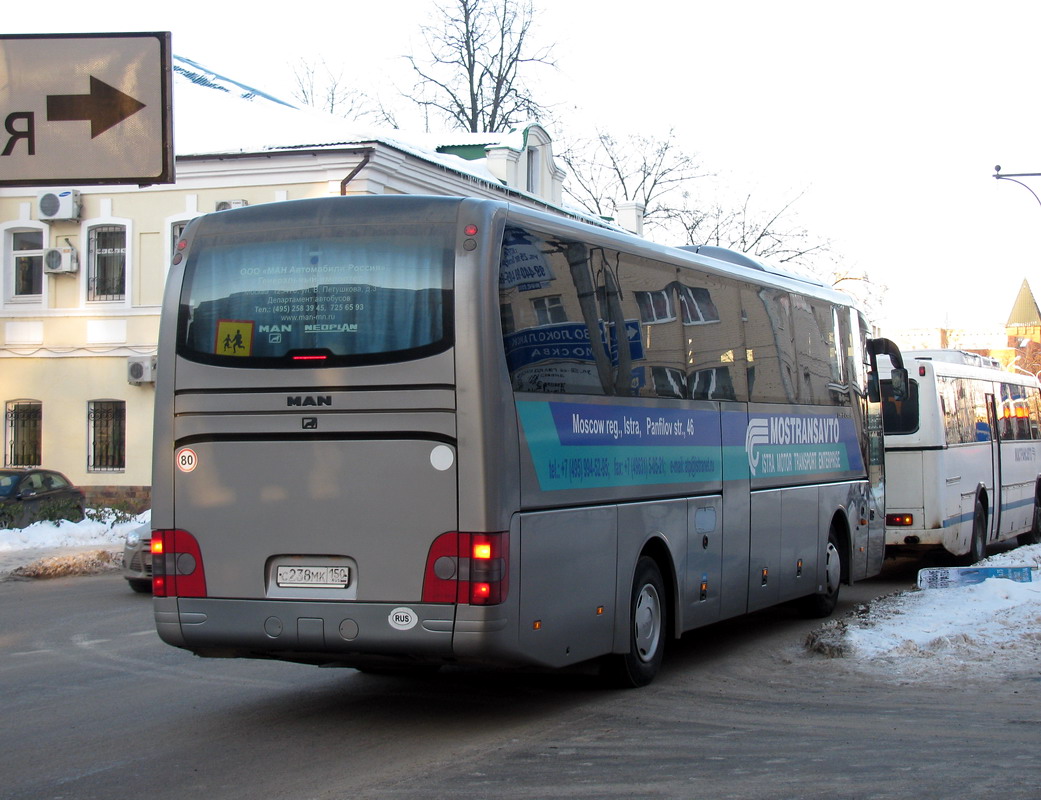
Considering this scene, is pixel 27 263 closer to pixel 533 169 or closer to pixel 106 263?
pixel 106 263

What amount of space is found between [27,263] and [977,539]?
22.3m

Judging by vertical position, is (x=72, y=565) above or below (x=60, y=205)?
below

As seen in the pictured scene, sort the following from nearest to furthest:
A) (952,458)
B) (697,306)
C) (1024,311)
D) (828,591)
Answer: (697,306) < (828,591) < (952,458) < (1024,311)

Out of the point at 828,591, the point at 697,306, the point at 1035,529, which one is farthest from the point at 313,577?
the point at 1035,529

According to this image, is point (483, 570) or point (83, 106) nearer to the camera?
point (83, 106)

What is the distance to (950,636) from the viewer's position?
417 inches

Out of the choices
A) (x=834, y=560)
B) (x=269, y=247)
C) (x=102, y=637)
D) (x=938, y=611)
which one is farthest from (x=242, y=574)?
(x=834, y=560)

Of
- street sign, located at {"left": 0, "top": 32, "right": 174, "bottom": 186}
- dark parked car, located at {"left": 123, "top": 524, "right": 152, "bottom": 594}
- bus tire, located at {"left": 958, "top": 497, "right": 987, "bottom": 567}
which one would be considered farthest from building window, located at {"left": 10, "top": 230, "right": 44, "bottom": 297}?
street sign, located at {"left": 0, "top": 32, "right": 174, "bottom": 186}

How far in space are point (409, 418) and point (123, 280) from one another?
2447cm

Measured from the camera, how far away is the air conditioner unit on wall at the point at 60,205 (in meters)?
30.0

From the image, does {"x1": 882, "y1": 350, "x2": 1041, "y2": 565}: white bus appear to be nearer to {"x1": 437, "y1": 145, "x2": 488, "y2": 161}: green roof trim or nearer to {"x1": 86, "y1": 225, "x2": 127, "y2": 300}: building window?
{"x1": 86, "y1": 225, "x2": 127, "y2": 300}: building window

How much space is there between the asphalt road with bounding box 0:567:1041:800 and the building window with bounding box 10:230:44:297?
21318 mm

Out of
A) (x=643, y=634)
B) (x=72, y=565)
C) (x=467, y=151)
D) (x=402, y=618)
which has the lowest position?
(x=72, y=565)

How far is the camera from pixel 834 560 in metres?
13.7
